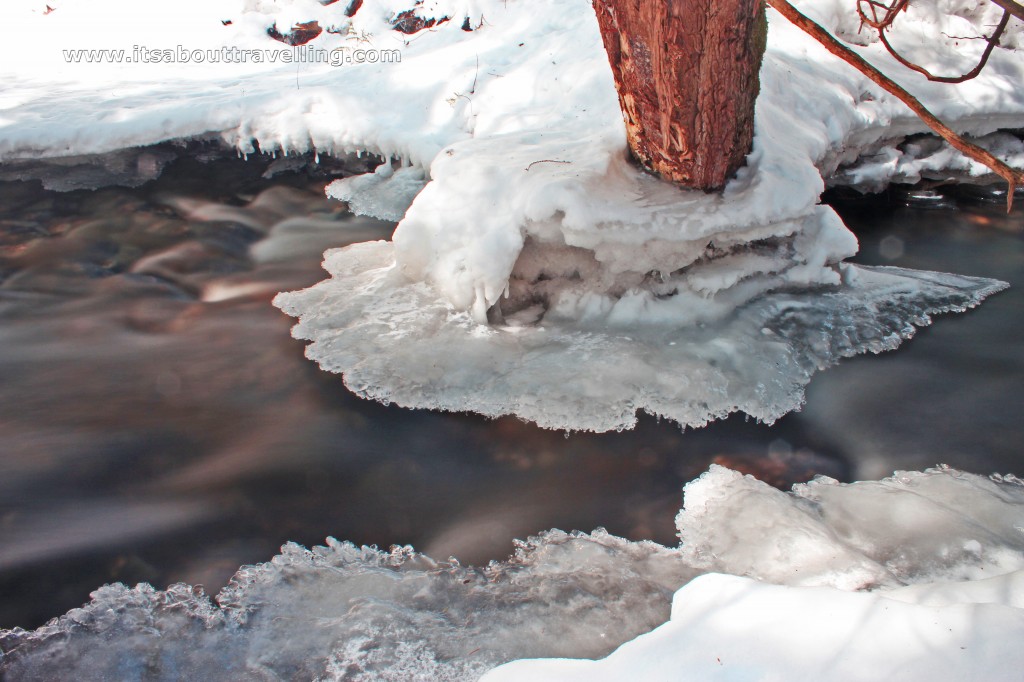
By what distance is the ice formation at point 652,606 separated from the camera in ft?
5.03

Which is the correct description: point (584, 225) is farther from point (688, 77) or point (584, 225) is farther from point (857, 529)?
point (857, 529)

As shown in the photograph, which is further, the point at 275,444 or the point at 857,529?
the point at 275,444

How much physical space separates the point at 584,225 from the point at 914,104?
130 centimetres

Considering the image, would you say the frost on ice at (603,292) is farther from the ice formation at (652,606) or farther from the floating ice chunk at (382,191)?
the floating ice chunk at (382,191)

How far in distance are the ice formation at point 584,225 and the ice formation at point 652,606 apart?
0.65 m

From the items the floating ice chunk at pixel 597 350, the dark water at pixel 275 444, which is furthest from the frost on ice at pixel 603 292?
the dark water at pixel 275 444

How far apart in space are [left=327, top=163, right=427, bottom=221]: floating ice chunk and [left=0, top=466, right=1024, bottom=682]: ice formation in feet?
9.96

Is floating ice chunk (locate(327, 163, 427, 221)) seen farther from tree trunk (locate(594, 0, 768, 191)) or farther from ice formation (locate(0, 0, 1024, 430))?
tree trunk (locate(594, 0, 768, 191))

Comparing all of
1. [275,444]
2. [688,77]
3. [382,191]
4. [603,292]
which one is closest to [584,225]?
[603,292]

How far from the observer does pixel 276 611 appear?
212 centimetres

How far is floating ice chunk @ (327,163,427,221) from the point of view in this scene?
5008 millimetres

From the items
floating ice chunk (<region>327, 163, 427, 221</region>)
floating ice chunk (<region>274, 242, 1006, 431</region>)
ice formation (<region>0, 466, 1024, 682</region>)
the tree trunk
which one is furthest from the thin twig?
ice formation (<region>0, 466, 1024, 682</region>)

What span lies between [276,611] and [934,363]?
3.04 meters

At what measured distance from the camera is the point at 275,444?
2.88 metres
